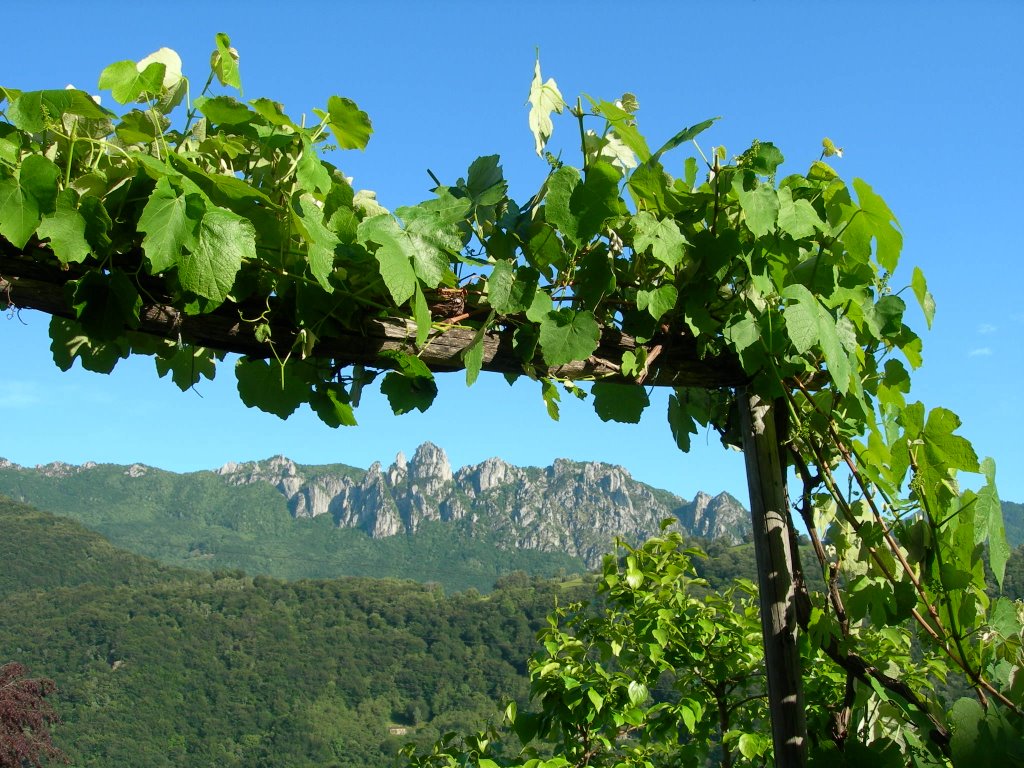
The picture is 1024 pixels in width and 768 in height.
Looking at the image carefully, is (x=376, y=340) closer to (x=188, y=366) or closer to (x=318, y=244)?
(x=318, y=244)

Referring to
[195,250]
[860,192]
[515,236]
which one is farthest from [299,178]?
[860,192]

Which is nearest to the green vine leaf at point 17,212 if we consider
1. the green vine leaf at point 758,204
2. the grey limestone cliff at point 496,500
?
the green vine leaf at point 758,204

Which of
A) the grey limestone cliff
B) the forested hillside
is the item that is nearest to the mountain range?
the grey limestone cliff

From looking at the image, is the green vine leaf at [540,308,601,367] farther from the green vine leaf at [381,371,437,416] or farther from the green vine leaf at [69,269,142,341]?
the green vine leaf at [69,269,142,341]

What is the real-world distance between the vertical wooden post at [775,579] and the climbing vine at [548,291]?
2.3 inches

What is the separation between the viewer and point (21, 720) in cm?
1628

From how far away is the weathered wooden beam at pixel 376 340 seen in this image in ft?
4.03

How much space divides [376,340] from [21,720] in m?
18.6

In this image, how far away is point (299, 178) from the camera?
1252mm

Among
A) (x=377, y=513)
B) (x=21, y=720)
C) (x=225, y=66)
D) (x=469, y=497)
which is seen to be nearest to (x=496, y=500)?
(x=469, y=497)

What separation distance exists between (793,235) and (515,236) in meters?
0.49

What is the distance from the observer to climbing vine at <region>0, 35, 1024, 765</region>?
121 centimetres

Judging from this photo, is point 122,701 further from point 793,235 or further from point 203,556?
point 203,556

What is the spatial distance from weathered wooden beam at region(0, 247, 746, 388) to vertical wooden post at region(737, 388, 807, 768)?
0.13 m
